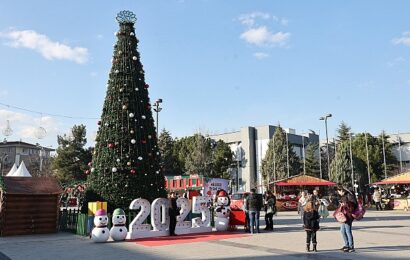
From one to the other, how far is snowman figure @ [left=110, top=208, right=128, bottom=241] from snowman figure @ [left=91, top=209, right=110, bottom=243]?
8.7 inches

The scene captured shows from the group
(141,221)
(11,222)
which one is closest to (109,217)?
(141,221)

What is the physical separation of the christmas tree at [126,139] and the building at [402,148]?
214 ft

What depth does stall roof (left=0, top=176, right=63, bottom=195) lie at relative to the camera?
16.4 m

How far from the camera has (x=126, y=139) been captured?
1659 cm

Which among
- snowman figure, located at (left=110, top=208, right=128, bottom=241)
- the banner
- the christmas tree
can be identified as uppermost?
the christmas tree

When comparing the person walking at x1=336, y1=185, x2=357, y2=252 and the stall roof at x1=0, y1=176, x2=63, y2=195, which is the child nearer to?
the person walking at x1=336, y1=185, x2=357, y2=252

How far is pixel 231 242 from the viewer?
1331cm

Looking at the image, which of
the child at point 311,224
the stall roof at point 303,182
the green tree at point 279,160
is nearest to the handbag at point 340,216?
the child at point 311,224

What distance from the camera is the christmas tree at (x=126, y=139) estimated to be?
16.2 m

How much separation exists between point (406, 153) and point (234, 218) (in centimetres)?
6705

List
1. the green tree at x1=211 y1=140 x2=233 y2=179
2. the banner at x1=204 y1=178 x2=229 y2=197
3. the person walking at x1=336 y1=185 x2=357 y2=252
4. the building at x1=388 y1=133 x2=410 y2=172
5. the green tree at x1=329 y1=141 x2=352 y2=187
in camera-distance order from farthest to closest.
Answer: the building at x1=388 y1=133 x2=410 y2=172
the green tree at x1=211 y1=140 x2=233 y2=179
the green tree at x1=329 y1=141 x2=352 y2=187
the banner at x1=204 y1=178 x2=229 y2=197
the person walking at x1=336 y1=185 x2=357 y2=252

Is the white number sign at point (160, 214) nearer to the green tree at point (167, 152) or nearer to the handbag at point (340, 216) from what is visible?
the handbag at point (340, 216)

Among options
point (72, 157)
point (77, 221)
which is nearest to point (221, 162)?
point (72, 157)

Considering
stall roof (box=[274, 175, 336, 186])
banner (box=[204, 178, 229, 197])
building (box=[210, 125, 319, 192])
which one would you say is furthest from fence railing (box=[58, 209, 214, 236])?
building (box=[210, 125, 319, 192])
